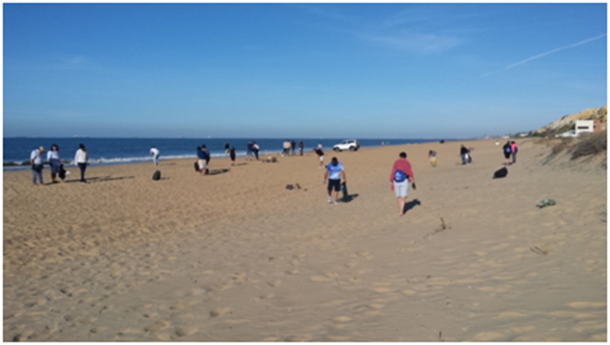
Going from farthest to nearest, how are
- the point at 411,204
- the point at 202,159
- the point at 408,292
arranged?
the point at 202,159, the point at 411,204, the point at 408,292

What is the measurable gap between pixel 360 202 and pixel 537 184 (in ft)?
16.6

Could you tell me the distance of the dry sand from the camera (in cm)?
436

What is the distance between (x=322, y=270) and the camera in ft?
21.9

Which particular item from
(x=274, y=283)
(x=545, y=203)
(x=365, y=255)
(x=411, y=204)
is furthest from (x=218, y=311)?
(x=411, y=204)

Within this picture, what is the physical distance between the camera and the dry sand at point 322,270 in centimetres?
436

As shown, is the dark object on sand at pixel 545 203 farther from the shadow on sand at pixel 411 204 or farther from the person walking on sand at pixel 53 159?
the person walking on sand at pixel 53 159

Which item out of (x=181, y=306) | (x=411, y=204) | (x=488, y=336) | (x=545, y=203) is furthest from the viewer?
(x=411, y=204)

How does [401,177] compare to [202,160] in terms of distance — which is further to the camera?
[202,160]

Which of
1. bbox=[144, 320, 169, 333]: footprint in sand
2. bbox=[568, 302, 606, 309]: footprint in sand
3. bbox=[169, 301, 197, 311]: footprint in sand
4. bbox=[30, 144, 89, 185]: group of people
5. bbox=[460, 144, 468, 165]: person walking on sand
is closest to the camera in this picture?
bbox=[568, 302, 606, 309]: footprint in sand

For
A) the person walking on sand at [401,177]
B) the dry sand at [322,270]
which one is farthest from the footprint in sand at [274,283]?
the person walking on sand at [401,177]

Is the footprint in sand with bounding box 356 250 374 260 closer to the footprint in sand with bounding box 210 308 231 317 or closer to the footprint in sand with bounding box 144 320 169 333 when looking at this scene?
the footprint in sand with bounding box 210 308 231 317

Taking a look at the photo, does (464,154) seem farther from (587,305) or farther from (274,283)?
(587,305)

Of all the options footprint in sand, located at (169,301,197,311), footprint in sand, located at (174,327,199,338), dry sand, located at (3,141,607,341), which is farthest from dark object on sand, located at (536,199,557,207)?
footprint in sand, located at (174,327,199,338)

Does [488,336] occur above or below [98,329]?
above
